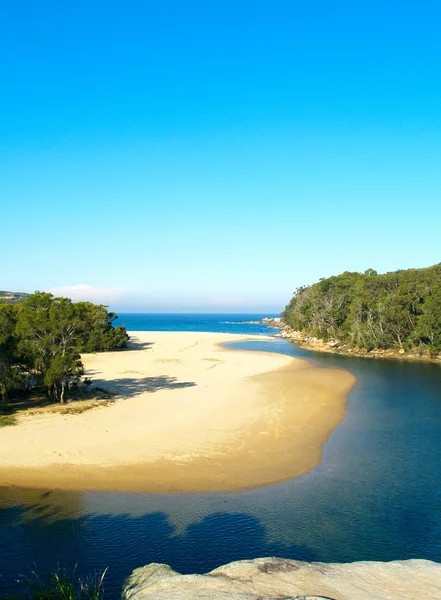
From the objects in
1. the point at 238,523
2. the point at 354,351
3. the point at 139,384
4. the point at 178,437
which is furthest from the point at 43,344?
the point at 354,351

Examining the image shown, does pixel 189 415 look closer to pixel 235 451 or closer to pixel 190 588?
pixel 235 451

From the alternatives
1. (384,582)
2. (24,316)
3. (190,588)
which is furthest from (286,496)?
(24,316)

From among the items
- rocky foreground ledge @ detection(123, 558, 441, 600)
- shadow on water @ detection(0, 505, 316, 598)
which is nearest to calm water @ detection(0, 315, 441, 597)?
shadow on water @ detection(0, 505, 316, 598)

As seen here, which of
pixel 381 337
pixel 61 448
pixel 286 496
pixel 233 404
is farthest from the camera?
pixel 381 337

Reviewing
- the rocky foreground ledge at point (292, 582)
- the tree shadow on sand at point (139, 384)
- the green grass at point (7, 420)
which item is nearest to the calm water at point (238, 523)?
the rocky foreground ledge at point (292, 582)

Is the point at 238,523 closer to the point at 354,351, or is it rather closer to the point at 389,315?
the point at 389,315

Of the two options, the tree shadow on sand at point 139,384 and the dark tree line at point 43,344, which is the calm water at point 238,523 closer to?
the dark tree line at point 43,344
